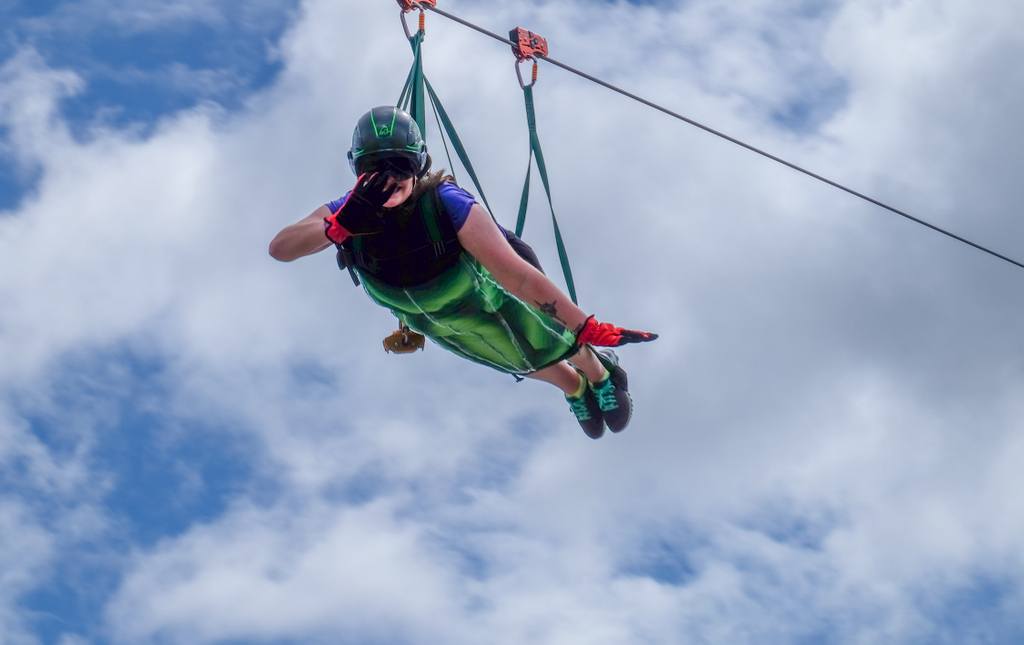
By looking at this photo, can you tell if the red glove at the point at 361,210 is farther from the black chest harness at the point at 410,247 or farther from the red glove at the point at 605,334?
the red glove at the point at 605,334

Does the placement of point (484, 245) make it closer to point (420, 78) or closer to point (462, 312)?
point (462, 312)

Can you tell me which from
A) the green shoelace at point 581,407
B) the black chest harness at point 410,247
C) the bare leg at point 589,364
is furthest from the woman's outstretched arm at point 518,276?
the green shoelace at point 581,407

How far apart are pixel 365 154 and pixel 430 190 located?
421 millimetres

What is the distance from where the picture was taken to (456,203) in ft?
28.7

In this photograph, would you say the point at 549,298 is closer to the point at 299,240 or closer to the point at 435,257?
the point at 435,257

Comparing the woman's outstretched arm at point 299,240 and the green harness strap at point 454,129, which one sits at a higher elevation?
the green harness strap at point 454,129

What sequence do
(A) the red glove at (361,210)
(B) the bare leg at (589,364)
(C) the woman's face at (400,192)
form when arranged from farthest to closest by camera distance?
(B) the bare leg at (589,364) < (C) the woman's face at (400,192) < (A) the red glove at (361,210)

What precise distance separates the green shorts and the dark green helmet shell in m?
0.69

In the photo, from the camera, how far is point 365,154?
8750 millimetres

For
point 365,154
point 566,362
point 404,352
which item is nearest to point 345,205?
point 365,154

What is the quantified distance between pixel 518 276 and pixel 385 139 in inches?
43.2

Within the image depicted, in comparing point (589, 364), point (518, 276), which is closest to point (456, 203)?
point (518, 276)

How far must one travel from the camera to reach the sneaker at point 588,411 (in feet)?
35.8

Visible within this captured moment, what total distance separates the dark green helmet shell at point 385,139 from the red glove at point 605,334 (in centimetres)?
133
